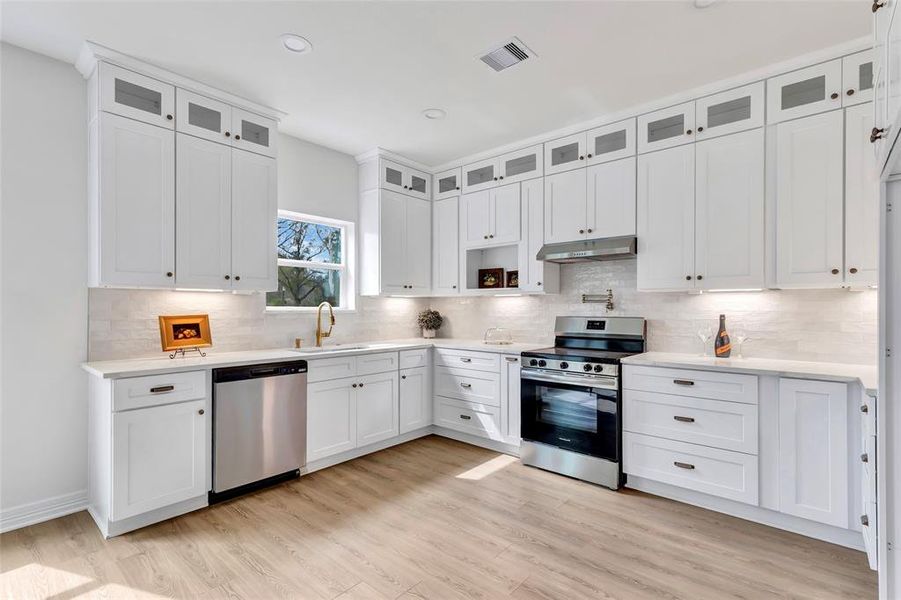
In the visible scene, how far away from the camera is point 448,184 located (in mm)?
4781

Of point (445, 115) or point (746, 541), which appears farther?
point (445, 115)

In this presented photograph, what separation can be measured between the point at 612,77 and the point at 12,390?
4.21 meters

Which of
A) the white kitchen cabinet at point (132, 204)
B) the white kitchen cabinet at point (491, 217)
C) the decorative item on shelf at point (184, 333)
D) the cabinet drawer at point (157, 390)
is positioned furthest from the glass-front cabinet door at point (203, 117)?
the white kitchen cabinet at point (491, 217)

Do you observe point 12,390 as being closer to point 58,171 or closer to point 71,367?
point 71,367

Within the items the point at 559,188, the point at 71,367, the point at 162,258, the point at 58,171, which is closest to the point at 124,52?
the point at 58,171

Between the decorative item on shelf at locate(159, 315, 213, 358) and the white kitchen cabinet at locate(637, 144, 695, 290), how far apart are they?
3278mm

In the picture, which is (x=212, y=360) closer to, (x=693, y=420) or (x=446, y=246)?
(x=446, y=246)

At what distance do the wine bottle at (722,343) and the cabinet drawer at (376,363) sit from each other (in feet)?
8.44

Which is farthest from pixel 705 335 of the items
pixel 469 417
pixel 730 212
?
pixel 469 417

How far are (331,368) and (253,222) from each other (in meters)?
1.27

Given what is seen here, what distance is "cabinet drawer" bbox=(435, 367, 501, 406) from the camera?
394cm

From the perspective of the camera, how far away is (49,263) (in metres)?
2.76

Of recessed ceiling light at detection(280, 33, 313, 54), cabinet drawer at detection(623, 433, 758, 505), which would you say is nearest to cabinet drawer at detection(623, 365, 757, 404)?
cabinet drawer at detection(623, 433, 758, 505)

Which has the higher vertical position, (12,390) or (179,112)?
(179,112)
